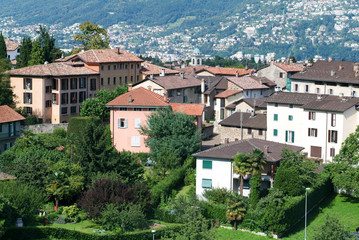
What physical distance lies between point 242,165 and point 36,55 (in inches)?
2015

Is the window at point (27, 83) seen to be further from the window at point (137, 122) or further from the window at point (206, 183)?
the window at point (206, 183)

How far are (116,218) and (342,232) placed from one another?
15905 mm

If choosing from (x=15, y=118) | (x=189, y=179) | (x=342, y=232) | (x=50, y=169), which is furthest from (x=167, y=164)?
(x=342, y=232)

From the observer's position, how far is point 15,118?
74125 mm

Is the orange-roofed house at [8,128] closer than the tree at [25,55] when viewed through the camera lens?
Yes

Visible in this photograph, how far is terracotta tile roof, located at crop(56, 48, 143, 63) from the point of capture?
326 feet

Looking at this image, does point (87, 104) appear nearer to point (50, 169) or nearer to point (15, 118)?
point (15, 118)

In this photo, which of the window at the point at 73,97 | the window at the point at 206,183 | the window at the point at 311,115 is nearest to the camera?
the window at the point at 206,183

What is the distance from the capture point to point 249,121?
80.4m

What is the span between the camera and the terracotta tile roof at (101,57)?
99.4 meters

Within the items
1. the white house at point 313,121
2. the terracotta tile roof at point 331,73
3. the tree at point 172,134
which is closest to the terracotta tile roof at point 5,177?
the tree at point 172,134

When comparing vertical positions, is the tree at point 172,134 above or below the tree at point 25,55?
below

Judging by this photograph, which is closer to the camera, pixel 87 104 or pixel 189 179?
pixel 189 179

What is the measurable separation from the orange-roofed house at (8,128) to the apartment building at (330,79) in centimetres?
3971
